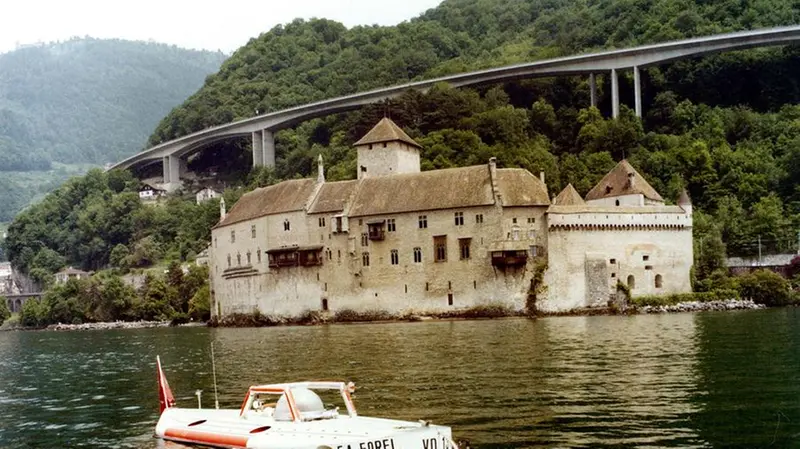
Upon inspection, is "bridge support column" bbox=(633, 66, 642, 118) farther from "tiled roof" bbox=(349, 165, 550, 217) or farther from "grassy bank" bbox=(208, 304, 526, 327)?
"grassy bank" bbox=(208, 304, 526, 327)

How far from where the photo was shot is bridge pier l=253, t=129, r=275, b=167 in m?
140

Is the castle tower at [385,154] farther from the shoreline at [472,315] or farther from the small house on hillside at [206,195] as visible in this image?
the small house on hillside at [206,195]

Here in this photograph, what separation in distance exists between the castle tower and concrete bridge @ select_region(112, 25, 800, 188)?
26.3m

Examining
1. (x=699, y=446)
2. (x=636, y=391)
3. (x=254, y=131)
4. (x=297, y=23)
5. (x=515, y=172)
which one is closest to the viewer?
(x=699, y=446)

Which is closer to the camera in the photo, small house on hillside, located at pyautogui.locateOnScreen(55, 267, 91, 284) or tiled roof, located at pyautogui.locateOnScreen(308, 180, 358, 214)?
tiled roof, located at pyautogui.locateOnScreen(308, 180, 358, 214)

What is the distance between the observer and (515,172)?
7494 cm

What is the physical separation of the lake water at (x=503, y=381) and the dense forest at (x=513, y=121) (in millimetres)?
33416

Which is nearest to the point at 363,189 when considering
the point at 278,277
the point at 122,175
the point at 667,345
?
the point at 278,277

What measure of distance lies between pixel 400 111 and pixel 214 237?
2299 centimetres

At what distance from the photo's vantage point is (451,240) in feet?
243

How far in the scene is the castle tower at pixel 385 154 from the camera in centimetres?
8212

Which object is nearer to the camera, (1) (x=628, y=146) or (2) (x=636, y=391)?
(2) (x=636, y=391)

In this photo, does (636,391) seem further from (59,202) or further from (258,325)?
(59,202)

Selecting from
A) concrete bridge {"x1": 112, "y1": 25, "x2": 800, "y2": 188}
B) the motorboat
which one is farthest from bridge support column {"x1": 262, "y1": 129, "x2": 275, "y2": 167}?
the motorboat
